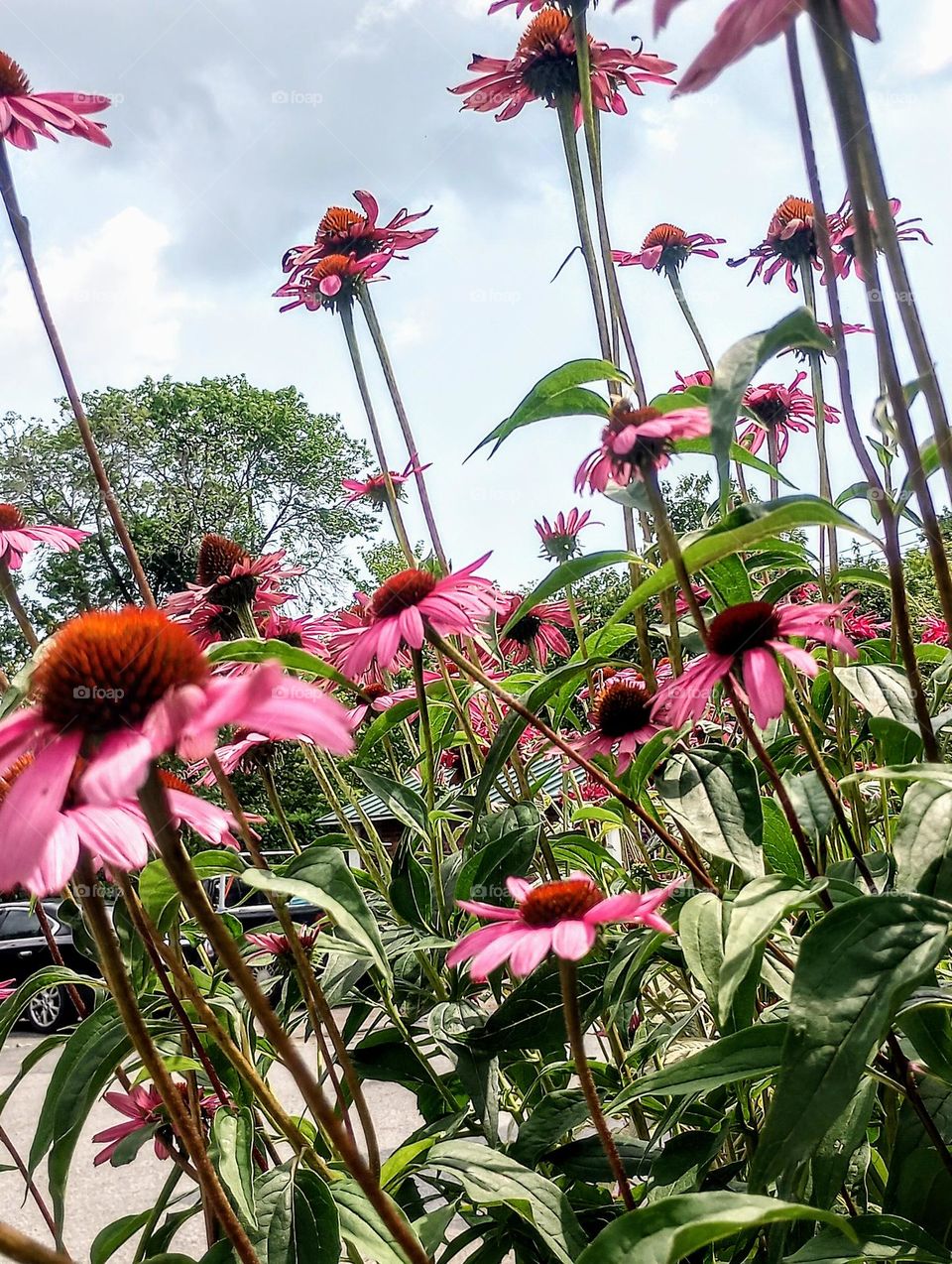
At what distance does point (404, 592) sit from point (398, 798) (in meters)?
0.16

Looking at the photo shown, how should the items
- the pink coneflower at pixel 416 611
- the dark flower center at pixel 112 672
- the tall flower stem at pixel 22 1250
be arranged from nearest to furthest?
the tall flower stem at pixel 22 1250
the dark flower center at pixel 112 672
the pink coneflower at pixel 416 611

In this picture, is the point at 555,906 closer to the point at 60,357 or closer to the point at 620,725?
the point at 620,725

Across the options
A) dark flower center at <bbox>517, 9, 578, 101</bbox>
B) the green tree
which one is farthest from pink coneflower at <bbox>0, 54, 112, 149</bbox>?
the green tree

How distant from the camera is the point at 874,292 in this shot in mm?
320

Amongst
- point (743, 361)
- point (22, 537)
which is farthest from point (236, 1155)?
point (22, 537)

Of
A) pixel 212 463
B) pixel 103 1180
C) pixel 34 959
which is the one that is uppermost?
pixel 212 463

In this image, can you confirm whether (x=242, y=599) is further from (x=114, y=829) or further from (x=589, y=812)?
(x=114, y=829)

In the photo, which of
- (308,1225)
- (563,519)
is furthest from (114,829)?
(563,519)

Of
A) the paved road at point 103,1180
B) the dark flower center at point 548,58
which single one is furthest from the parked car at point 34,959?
the dark flower center at point 548,58

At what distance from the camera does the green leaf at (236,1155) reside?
1.75 feet

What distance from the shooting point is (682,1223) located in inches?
12.2

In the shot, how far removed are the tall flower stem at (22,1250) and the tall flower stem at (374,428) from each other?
0.62 metres

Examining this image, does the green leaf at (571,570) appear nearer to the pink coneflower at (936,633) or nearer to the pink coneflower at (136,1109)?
the pink coneflower at (136,1109)

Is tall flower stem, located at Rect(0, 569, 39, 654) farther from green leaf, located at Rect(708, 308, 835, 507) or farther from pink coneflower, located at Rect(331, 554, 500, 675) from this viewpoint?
green leaf, located at Rect(708, 308, 835, 507)
